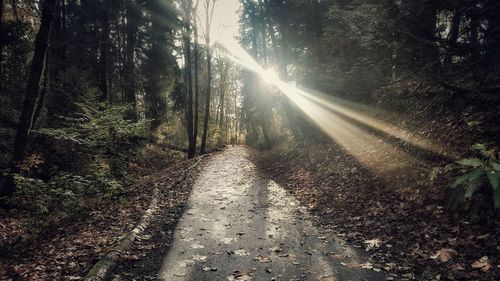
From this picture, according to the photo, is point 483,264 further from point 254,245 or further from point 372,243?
point 254,245

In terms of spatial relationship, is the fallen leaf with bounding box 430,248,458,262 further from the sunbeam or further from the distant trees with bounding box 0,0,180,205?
the distant trees with bounding box 0,0,180,205

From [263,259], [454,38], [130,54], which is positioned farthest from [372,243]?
[130,54]

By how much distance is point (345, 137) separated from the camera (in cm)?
1376

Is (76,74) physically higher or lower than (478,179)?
higher

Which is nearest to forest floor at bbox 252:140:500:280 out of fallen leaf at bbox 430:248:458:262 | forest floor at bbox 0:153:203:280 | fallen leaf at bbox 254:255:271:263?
fallen leaf at bbox 430:248:458:262

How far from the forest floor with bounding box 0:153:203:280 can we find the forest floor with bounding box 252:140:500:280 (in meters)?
3.99

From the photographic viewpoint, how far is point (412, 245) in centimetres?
566

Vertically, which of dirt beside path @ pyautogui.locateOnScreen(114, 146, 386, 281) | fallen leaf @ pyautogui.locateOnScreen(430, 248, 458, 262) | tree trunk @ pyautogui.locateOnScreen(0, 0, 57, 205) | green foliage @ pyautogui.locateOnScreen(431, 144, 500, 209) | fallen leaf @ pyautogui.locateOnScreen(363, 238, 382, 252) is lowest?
dirt beside path @ pyautogui.locateOnScreen(114, 146, 386, 281)

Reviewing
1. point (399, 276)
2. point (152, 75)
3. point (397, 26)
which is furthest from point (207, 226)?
point (152, 75)

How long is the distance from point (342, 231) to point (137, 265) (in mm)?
4156

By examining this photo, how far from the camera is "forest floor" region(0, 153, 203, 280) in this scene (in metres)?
5.22

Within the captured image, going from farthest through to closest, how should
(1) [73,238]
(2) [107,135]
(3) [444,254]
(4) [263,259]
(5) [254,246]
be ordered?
(2) [107,135] < (1) [73,238] < (5) [254,246] < (4) [263,259] < (3) [444,254]

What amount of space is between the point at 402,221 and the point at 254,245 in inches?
115

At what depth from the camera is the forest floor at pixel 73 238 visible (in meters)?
5.22
